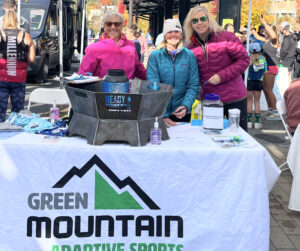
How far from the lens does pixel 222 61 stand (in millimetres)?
3955

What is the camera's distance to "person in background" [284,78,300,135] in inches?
182

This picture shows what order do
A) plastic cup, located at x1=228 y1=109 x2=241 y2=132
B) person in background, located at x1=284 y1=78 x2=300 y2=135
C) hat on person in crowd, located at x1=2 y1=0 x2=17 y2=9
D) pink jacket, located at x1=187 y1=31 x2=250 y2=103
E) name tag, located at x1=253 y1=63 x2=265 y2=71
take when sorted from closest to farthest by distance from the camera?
plastic cup, located at x1=228 y1=109 x2=241 y2=132, pink jacket, located at x1=187 y1=31 x2=250 y2=103, person in background, located at x1=284 y1=78 x2=300 y2=135, hat on person in crowd, located at x1=2 y1=0 x2=17 y2=9, name tag, located at x1=253 y1=63 x2=265 y2=71

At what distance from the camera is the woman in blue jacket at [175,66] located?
363cm

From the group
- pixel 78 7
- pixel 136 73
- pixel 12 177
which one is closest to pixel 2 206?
pixel 12 177

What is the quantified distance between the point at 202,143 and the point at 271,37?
6.14 meters

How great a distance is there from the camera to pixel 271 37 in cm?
855

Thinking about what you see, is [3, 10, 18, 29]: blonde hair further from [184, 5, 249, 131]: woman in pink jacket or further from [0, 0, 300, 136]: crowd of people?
[184, 5, 249, 131]: woman in pink jacket

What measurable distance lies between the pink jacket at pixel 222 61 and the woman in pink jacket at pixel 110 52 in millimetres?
596

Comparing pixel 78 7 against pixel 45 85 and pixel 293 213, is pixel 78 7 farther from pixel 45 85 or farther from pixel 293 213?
pixel 293 213

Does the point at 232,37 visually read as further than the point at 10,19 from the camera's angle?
No

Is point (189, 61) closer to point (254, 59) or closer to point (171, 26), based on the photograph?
point (171, 26)

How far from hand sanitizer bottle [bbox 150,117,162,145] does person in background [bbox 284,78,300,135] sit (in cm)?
222

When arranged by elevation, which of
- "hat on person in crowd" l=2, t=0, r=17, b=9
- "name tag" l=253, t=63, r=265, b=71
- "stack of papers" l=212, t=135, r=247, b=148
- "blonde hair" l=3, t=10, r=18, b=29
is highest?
"hat on person in crowd" l=2, t=0, r=17, b=9

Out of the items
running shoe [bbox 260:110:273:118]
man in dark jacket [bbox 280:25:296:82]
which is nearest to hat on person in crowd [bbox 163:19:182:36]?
running shoe [bbox 260:110:273:118]
